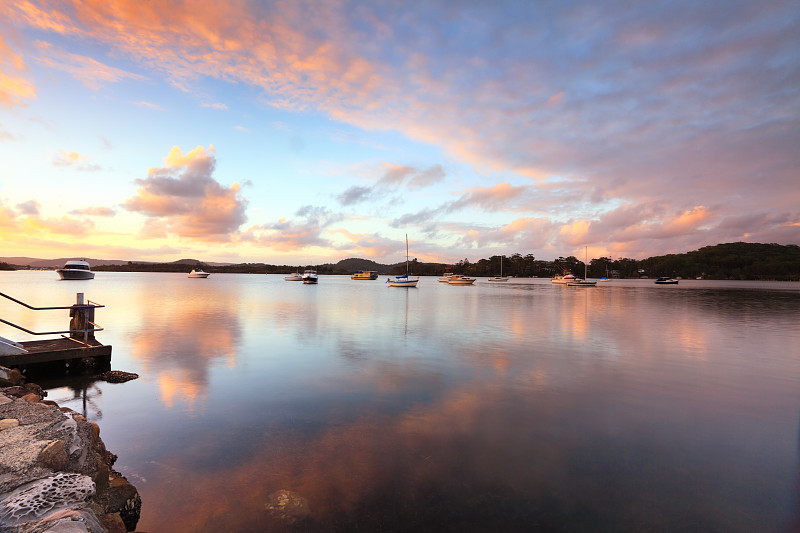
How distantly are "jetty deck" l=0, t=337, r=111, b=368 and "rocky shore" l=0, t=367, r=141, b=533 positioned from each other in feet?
22.7

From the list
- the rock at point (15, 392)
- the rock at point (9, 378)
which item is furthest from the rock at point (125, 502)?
the rock at point (9, 378)

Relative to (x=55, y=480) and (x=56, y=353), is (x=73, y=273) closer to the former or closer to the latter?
(x=56, y=353)

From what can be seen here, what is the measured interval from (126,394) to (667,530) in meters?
14.5

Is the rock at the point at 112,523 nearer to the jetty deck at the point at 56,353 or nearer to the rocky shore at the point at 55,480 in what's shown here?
the rocky shore at the point at 55,480

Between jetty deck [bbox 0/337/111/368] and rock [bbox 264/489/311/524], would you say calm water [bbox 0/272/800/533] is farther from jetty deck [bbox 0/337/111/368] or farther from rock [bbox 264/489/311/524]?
jetty deck [bbox 0/337/111/368]

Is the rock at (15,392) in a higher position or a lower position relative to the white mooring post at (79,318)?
lower

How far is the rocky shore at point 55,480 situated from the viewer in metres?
4.25

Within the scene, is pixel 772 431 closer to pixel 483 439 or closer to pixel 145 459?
pixel 483 439

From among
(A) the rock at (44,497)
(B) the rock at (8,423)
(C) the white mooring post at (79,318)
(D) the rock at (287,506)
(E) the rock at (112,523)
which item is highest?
(C) the white mooring post at (79,318)

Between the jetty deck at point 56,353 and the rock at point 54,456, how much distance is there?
9.88m

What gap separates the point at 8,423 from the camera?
252 inches

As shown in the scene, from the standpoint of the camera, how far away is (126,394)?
12352 millimetres

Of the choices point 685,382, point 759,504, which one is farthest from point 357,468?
point 685,382

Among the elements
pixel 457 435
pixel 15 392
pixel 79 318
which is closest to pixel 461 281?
pixel 79 318
